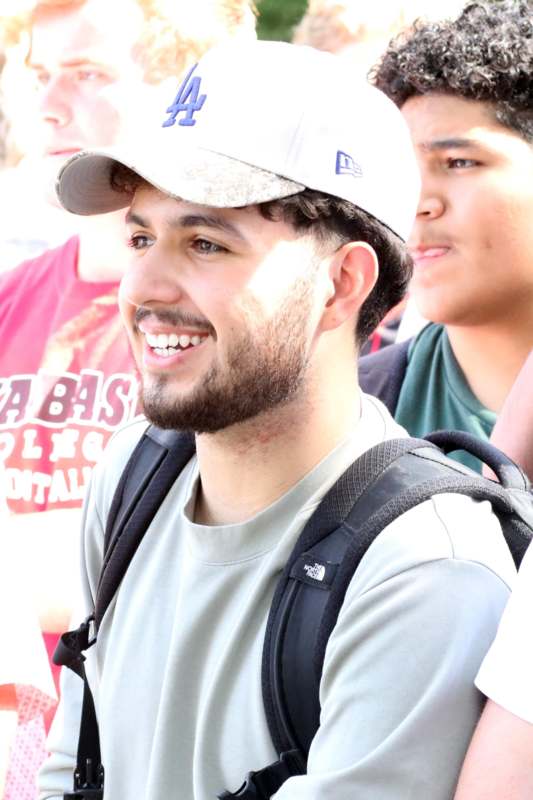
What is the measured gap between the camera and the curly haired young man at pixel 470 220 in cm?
257

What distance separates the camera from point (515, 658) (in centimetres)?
139

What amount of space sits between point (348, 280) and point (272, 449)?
291 millimetres

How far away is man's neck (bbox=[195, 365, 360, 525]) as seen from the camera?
1870 mm

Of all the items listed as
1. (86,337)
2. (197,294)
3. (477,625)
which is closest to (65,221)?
(86,337)

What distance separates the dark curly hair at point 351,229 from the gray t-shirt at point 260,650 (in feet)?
0.55

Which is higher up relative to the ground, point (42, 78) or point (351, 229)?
point (42, 78)

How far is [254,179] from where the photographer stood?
5.84 ft

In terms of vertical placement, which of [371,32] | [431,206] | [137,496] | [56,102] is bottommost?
[137,496]

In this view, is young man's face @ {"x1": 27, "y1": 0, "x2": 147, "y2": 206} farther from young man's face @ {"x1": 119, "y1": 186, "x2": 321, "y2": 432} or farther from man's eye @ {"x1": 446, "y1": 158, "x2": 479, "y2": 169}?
young man's face @ {"x1": 119, "y1": 186, "x2": 321, "y2": 432}

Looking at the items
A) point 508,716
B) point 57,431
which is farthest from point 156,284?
point 57,431

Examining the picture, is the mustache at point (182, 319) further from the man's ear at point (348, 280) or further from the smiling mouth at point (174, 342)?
the man's ear at point (348, 280)

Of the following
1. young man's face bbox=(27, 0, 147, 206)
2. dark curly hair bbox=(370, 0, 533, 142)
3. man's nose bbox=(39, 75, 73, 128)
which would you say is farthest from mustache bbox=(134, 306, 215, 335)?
man's nose bbox=(39, 75, 73, 128)

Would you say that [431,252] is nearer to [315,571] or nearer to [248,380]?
[248,380]

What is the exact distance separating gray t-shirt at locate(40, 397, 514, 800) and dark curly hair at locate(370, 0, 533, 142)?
94cm
